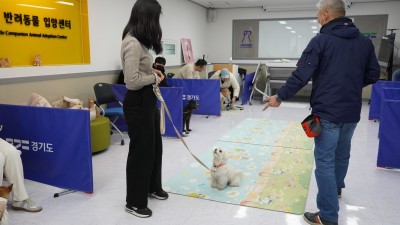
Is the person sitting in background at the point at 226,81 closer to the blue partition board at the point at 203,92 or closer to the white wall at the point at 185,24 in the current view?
the blue partition board at the point at 203,92

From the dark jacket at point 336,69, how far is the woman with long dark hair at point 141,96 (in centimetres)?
96

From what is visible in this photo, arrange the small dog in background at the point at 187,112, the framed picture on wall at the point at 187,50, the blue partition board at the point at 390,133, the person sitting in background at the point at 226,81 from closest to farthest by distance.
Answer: the blue partition board at the point at 390,133 → the small dog in background at the point at 187,112 → the person sitting in background at the point at 226,81 → the framed picture on wall at the point at 187,50

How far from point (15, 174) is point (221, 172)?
1680 mm

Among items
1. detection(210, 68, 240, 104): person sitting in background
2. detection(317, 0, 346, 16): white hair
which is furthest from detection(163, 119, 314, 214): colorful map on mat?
detection(210, 68, 240, 104): person sitting in background

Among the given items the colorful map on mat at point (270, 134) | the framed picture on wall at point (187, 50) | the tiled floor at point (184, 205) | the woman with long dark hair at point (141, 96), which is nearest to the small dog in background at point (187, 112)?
the colorful map on mat at point (270, 134)

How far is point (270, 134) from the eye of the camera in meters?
5.09

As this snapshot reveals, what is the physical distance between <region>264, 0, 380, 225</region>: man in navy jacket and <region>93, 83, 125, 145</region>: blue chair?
2887 millimetres

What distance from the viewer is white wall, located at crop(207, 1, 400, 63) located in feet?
28.7

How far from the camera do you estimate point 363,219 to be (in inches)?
98.4

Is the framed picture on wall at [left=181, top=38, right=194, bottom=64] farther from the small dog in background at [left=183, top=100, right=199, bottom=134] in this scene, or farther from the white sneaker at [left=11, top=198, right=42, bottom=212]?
the white sneaker at [left=11, top=198, right=42, bottom=212]

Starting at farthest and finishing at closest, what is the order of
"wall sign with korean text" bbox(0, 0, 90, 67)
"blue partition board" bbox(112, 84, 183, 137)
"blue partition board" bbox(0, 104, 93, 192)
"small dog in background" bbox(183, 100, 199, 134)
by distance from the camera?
"small dog in background" bbox(183, 100, 199, 134) → "blue partition board" bbox(112, 84, 183, 137) → "wall sign with korean text" bbox(0, 0, 90, 67) → "blue partition board" bbox(0, 104, 93, 192)

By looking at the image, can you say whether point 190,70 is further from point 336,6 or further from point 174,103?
point 336,6

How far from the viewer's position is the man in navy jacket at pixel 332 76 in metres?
2.10

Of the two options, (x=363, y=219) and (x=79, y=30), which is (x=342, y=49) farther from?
(x=79, y=30)
